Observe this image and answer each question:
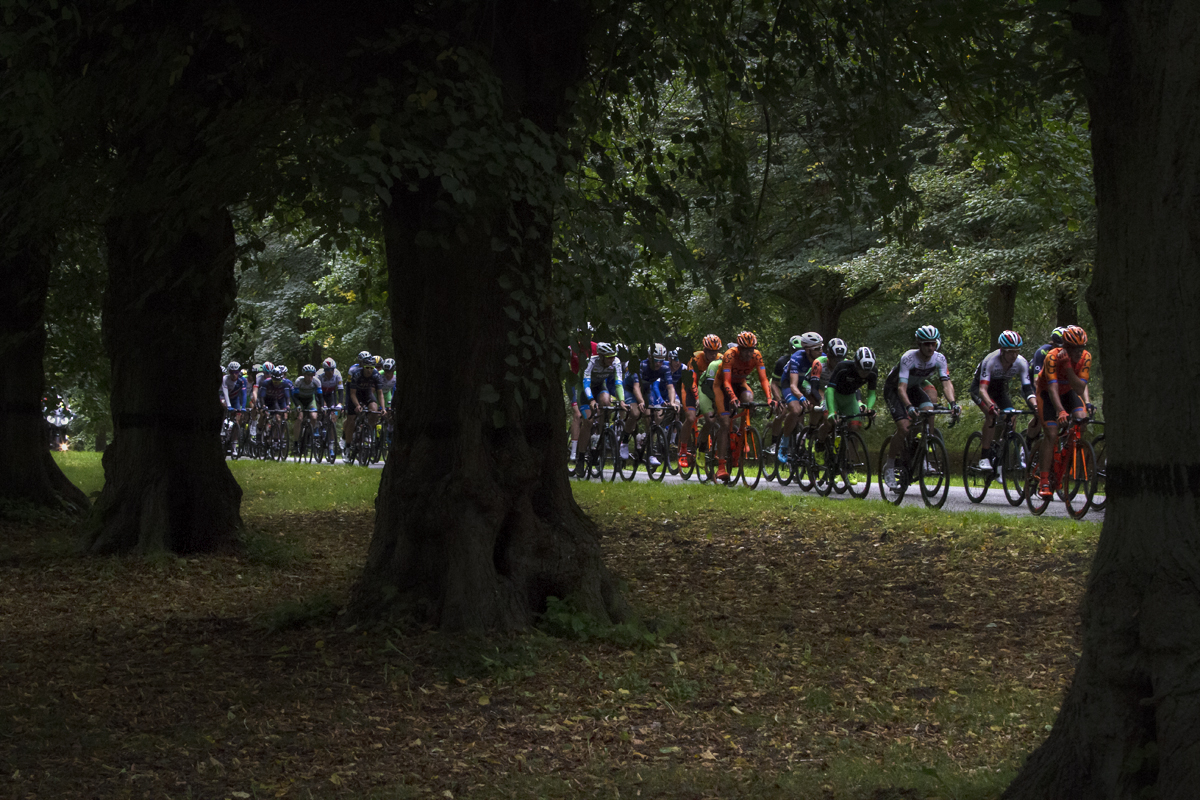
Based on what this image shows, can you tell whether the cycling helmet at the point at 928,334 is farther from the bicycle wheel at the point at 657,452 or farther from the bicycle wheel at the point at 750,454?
the bicycle wheel at the point at 657,452

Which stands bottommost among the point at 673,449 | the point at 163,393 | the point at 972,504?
the point at 972,504

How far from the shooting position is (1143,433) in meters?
3.39

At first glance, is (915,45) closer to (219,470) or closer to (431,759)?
(431,759)

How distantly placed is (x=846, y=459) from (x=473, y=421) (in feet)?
29.8

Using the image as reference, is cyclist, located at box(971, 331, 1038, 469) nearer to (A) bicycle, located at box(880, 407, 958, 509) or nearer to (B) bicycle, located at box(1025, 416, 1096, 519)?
(A) bicycle, located at box(880, 407, 958, 509)

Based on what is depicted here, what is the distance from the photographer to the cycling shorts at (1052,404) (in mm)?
12398

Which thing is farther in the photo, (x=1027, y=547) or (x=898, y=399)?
(x=898, y=399)

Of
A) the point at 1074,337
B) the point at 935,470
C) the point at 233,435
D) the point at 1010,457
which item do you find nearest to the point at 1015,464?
the point at 1010,457

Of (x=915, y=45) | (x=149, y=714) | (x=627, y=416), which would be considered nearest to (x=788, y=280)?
(x=627, y=416)

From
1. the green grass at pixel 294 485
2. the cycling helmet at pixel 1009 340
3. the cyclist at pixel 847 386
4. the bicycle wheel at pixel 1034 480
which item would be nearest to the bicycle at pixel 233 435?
the green grass at pixel 294 485

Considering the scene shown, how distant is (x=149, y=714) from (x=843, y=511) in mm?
8323

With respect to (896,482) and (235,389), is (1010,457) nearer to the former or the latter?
(896,482)

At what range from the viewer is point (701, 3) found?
754cm

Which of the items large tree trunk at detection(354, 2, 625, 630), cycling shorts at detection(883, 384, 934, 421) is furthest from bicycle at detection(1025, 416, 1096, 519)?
large tree trunk at detection(354, 2, 625, 630)
